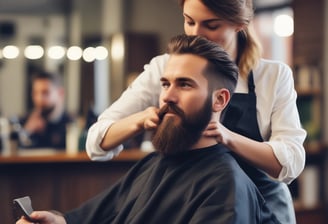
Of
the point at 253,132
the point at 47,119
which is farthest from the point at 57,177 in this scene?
the point at 253,132

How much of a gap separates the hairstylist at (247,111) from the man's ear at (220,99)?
8cm

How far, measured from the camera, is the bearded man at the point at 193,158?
5.74 feet

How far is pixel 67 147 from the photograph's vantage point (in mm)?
4895

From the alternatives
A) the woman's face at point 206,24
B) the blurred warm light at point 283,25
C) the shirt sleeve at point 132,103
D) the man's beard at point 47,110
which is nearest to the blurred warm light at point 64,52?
the blurred warm light at point 283,25

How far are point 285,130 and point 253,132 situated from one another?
0.10 metres

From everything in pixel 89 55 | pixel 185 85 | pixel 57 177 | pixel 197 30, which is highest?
pixel 197 30

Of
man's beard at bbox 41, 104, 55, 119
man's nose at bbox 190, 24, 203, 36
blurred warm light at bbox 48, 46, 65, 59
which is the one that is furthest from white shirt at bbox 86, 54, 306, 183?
blurred warm light at bbox 48, 46, 65, 59

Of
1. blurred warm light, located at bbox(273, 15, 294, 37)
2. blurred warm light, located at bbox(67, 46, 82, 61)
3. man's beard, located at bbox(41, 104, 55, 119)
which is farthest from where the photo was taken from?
blurred warm light, located at bbox(67, 46, 82, 61)

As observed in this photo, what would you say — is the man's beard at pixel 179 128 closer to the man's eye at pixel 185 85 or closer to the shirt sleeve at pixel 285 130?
the man's eye at pixel 185 85

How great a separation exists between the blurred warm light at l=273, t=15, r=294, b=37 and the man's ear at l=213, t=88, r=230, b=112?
4.89 metres

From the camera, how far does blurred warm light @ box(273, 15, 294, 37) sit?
6.69 m

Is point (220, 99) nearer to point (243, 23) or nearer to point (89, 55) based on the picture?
point (243, 23)

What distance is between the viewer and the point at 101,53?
8.73 metres

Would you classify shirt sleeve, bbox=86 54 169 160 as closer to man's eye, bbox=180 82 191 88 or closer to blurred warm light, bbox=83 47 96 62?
man's eye, bbox=180 82 191 88
